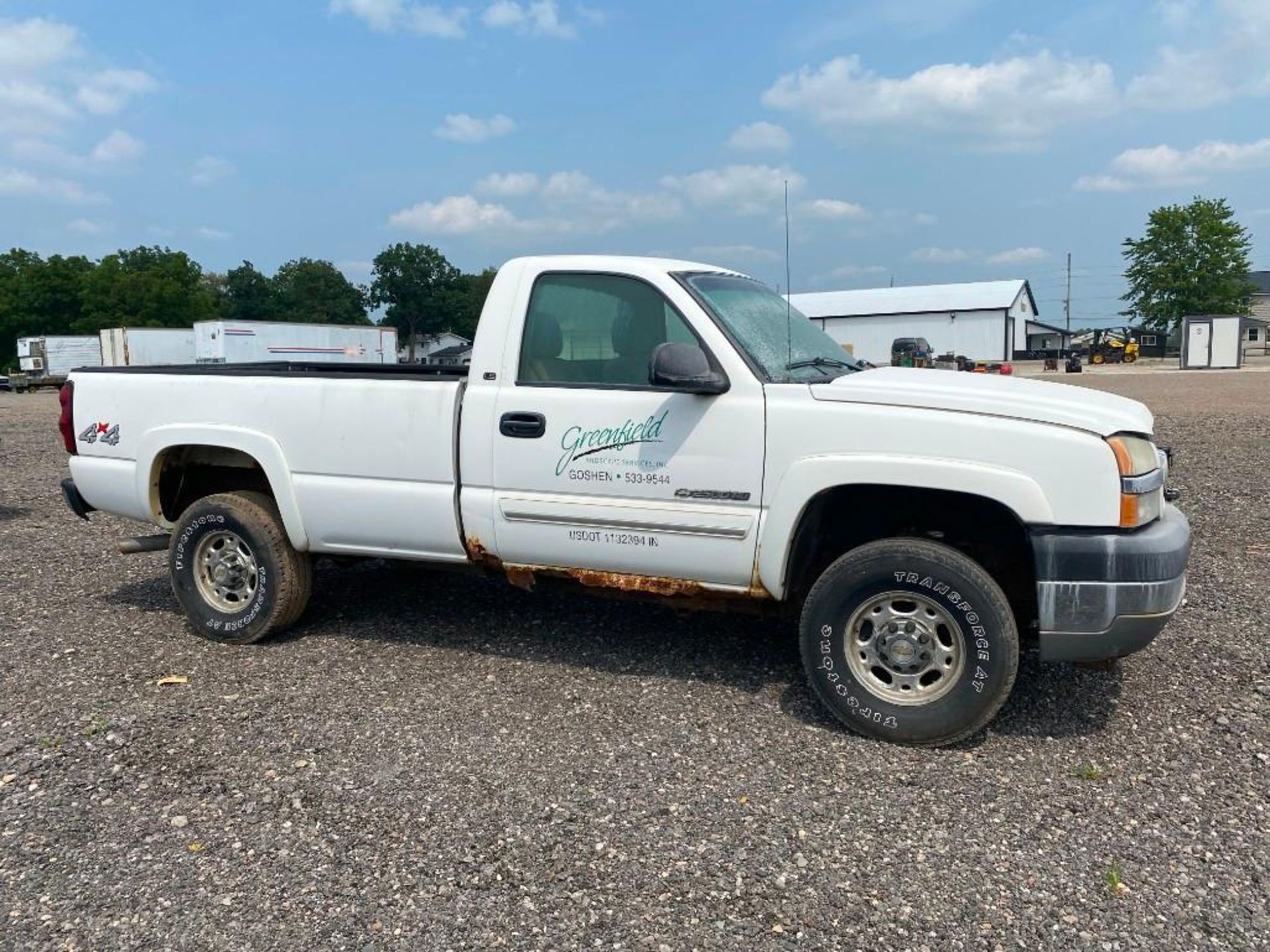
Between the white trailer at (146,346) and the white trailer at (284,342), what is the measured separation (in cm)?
304

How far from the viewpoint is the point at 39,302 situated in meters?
74.6

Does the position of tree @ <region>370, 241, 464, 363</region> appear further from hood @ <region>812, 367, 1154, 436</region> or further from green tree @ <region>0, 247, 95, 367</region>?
hood @ <region>812, 367, 1154, 436</region>

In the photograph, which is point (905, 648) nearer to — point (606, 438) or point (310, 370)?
point (606, 438)

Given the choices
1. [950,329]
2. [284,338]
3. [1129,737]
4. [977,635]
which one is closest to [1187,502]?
[1129,737]

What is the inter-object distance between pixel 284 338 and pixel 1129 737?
4184cm

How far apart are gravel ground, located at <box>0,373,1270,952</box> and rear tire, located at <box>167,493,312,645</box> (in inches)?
6.5

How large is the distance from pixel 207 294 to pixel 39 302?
43.5 feet

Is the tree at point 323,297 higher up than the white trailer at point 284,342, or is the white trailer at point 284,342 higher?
the tree at point 323,297

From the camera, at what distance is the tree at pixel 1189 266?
226 ft

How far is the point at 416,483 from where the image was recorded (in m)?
4.69

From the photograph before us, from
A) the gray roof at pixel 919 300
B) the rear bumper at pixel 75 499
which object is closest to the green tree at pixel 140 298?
the gray roof at pixel 919 300

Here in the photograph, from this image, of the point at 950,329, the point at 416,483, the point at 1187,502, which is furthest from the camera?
the point at 950,329

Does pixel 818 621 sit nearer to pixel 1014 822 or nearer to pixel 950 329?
pixel 1014 822

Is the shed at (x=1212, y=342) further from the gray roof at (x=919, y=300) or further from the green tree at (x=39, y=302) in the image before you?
the green tree at (x=39, y=302)
